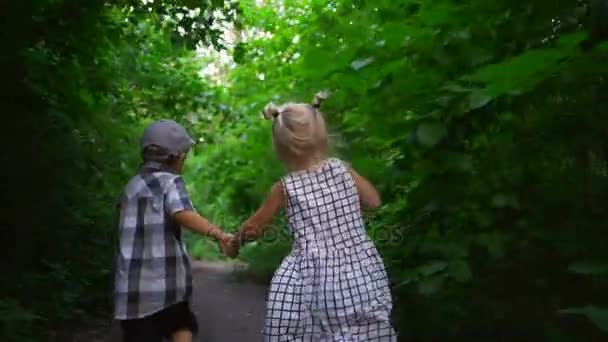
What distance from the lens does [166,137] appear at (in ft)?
15.2

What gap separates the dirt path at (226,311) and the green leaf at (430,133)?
4996 millimetres

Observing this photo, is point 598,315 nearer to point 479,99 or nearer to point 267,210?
point 479,99

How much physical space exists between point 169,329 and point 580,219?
2.20 meters

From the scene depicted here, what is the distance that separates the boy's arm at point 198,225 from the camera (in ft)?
14.3

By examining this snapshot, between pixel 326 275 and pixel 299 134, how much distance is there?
652 mm

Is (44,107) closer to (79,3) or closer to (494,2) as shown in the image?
(79,3)

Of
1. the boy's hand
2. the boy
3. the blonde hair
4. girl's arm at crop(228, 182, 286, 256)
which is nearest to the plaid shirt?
the boy

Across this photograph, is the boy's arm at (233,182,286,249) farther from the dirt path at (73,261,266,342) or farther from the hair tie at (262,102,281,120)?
the dirt path at (73,261,266,342)

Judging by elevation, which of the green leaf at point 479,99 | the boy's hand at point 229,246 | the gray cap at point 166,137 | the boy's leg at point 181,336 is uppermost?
the gray cap at point 166,137

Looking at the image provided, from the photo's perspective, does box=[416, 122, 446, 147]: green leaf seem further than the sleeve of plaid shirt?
No

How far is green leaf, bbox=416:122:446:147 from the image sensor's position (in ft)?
11.0

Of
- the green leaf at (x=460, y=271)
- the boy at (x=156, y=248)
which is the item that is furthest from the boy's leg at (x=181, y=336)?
the green leaf at (x=460, y=271)

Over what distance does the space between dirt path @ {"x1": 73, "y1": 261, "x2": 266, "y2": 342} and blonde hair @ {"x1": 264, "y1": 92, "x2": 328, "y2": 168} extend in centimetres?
430

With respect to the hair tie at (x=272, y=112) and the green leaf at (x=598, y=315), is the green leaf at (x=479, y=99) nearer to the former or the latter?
the green leaf at (x=598, y=315)
